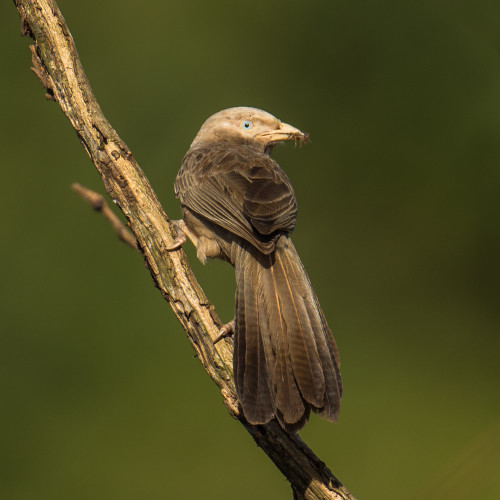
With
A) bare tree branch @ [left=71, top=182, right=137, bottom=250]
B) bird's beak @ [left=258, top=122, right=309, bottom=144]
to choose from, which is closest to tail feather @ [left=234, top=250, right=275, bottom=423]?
bare tree branch @ [left=71, top=182, right=137, bottom=250]

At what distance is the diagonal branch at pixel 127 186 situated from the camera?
324 centimetres

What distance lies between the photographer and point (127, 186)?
3428 mm

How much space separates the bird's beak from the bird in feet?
1.13

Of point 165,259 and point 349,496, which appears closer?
point 349,496

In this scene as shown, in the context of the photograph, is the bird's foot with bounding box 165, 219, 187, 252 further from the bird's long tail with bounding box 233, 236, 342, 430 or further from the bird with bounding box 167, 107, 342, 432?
the bird's long tail with bounding box 233, 236, 342, 430

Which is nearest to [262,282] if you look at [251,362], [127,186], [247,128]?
[251,362]

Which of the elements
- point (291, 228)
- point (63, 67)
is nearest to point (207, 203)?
point (291, 228)

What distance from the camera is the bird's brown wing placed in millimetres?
3467

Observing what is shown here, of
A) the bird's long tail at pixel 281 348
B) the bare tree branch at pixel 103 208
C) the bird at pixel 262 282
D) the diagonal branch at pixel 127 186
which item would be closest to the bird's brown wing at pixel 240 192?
the bird at pixel 262 282

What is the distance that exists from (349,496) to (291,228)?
4.39 ft

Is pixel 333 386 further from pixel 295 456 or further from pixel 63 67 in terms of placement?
pixel 63 67

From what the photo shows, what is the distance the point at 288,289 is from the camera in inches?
133

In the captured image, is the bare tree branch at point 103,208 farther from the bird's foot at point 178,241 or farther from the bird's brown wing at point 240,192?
the bird's brown wing at point 240,192

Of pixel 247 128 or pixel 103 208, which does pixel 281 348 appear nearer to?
pixel 103 208
